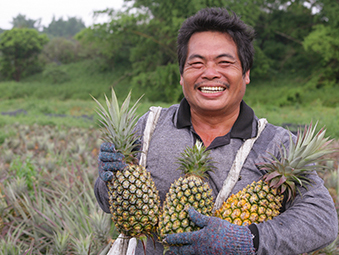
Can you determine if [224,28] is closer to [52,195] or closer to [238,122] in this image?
[238,122]

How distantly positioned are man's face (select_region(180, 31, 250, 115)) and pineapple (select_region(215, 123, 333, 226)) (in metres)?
0.55

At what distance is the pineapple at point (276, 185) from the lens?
179 centimetres

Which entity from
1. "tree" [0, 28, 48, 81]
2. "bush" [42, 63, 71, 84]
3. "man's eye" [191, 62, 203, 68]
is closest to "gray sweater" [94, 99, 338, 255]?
"man's eye" [191, 62, 203, 68]

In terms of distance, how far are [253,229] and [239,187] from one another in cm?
39

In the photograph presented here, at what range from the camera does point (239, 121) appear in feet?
7.34

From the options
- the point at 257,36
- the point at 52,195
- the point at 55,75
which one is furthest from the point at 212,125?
the point at 55,75

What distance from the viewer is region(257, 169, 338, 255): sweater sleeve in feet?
5.50

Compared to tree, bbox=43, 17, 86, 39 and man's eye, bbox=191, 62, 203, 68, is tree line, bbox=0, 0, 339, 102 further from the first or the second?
tree, bbox=43, 17, 86, 39

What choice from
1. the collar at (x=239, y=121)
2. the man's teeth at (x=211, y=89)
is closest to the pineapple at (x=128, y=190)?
the collar at (x=239, y=121)

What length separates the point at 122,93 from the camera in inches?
1195

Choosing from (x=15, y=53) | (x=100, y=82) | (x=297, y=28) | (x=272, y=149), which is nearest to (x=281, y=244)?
(x=272, y=149)

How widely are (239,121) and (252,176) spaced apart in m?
0.43

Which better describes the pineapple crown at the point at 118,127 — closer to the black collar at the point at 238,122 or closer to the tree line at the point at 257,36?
the black collar at the point at 238,122

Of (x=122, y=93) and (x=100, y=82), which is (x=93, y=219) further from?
(x=100, y=82)
